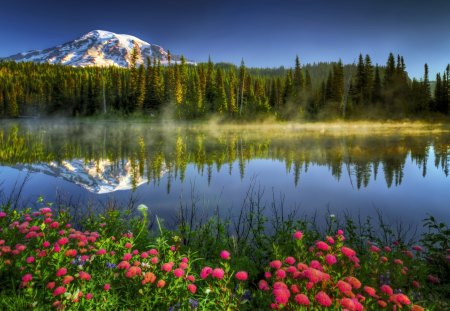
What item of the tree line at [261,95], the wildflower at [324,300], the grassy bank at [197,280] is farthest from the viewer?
the tree line at [261,95]

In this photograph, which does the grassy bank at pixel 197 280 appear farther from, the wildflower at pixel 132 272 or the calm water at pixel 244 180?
the calm water at pixel 244 180

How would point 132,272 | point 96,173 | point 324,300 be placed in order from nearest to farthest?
point 324,300 < point 132,272 < point 96,173

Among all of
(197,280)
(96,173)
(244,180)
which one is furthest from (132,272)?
(96,173)

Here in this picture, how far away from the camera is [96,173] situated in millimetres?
14695

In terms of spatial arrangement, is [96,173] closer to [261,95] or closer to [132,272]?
[132,272]

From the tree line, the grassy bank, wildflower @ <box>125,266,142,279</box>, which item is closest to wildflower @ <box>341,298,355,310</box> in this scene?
the grassy bank

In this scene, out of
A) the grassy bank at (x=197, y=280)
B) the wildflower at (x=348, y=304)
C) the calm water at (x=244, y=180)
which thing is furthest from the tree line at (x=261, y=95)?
the wildflower at (x=348, y=304)

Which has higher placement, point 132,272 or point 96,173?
point 132,272

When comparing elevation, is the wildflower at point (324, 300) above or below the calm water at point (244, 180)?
above

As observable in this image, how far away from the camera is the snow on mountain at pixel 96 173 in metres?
11.9

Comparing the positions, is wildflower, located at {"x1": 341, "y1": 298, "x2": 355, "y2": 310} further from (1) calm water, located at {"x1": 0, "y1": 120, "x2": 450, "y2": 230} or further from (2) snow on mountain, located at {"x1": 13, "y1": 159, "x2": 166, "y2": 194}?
(2) snow on mountain, located at {"x1": 13, "y1": 159, "x2": 166, "y2": 194}

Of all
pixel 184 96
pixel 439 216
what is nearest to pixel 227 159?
pixel 439 216

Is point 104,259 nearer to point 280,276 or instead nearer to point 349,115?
point 280,276

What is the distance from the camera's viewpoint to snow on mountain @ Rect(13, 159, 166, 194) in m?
11.9
